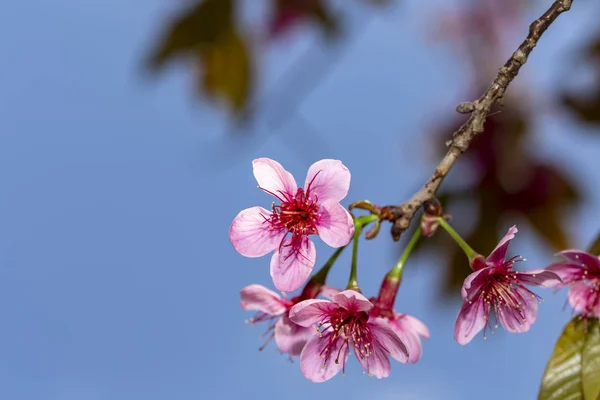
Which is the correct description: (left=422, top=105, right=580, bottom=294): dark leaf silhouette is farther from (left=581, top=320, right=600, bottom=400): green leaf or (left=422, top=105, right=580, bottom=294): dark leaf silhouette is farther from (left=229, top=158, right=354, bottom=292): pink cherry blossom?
(left=229, top=158, right=354, bottom=292): pink cherry blossom

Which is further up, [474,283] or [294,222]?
[294,222]

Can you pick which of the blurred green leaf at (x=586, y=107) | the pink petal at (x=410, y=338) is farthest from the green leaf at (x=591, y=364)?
the blurred green leaf at (x=586, y=107)

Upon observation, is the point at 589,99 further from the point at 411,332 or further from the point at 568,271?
the point at 411,332

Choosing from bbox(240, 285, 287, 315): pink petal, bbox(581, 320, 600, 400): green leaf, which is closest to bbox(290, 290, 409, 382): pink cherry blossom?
bbox(240, 285, 287, 315): pink petal

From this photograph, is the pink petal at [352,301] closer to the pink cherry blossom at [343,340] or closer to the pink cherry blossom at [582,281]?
the pink cherry blossom at [343,340]

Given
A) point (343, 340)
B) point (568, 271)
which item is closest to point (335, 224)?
Result: point (343, 340)

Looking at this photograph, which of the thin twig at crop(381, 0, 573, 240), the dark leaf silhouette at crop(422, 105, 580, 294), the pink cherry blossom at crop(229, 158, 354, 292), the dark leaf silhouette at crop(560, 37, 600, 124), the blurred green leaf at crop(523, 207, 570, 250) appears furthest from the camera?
the blurred green leaf at crop(523, 207, 570, 250)

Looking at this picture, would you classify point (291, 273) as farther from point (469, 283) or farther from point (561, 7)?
point (561, 7)
